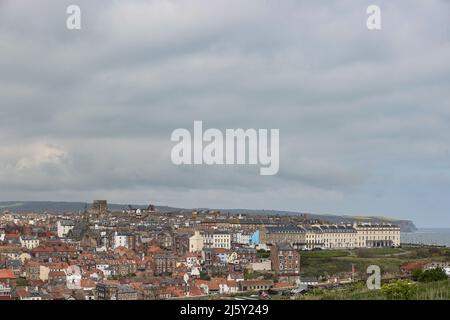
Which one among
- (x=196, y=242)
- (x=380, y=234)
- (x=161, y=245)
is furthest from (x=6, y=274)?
(x=380, y=234)

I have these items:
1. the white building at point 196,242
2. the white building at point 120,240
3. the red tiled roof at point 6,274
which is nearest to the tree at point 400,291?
the red tiled roof at point 6,274

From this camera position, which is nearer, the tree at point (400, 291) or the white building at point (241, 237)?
the tree at point (400, 291)

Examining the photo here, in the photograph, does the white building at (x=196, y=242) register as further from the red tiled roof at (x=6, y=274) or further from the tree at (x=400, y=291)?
the tree at (x=400, y=291)

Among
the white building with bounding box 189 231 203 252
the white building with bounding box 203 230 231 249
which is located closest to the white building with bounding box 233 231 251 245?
the white building with bounding box 203 230 231 249

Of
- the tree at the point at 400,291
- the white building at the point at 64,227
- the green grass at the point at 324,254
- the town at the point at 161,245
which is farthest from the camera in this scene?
the white building at the point at 64,227

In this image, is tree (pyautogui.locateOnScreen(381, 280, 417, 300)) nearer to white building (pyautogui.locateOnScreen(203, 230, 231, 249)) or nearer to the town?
the town

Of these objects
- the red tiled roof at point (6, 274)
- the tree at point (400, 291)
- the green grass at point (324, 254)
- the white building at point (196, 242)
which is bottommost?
the red tiled roof at point (6, 274)
